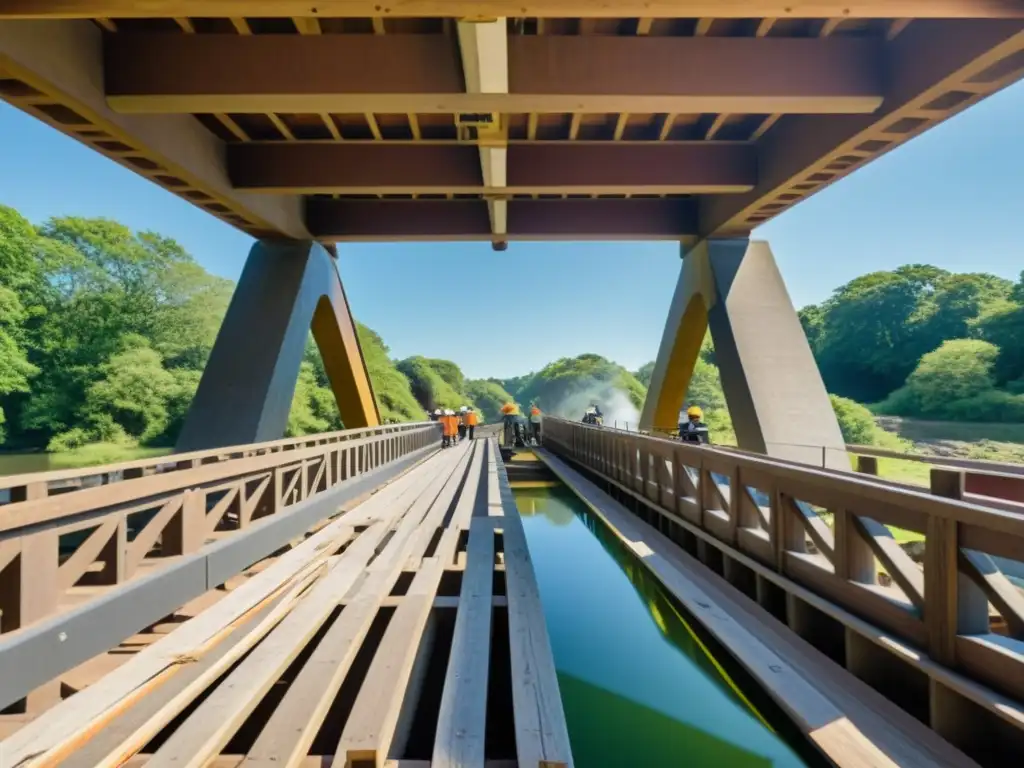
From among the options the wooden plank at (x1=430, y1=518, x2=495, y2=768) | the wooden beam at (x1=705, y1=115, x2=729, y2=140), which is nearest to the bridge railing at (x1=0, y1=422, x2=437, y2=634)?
the wooden plank at (x1=430, y1=518, x2=495, y2=768)

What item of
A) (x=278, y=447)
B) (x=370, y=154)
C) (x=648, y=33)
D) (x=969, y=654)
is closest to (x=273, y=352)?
(x=278, y=447)

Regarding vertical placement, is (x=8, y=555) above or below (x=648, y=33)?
below

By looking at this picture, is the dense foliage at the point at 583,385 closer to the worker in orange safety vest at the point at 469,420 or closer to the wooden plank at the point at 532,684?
the worker in orange safety vest at the point at 469,420

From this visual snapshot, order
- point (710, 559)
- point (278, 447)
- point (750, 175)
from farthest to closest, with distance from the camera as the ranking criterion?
point (750, 175), point (278, 447), point (710, 559)

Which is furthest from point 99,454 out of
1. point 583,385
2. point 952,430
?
point 583,385

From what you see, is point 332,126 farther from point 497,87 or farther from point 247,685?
point 247,685

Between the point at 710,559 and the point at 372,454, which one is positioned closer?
the point at 710,559

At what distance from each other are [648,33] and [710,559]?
4.81 metres

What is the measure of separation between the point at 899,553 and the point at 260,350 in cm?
821

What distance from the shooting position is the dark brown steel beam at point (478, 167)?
7617 millimetres

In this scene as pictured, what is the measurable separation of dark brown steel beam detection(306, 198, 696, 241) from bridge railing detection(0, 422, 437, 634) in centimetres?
531

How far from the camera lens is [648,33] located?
17.4ft

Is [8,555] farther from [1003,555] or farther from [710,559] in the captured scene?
[710,559]

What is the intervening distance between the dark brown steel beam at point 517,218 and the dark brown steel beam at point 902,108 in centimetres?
204
